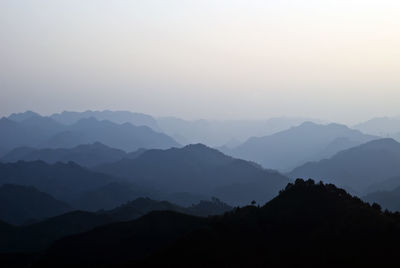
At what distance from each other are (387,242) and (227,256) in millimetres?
25450

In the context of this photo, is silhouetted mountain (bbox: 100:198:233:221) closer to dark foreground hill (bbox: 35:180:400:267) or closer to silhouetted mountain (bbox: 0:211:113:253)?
silhouetted mountain (bbox: 0:211:113:253)

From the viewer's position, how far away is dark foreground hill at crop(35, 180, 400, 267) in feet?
243

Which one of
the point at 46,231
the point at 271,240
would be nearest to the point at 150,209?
the point at 46,231

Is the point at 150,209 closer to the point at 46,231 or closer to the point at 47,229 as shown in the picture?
the point at 47,229

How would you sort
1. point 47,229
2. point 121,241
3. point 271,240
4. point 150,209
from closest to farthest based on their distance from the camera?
point 271,240
point 121,241
point 47,229
point 150,209

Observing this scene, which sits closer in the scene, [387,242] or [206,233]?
[387,242]

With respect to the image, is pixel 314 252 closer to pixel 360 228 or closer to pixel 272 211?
pixel 360 228

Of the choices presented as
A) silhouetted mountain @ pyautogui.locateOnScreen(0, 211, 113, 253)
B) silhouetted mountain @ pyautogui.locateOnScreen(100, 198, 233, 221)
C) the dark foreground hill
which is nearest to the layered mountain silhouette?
silhouetted mountain @ pyautogui.locateOnScreen(0, 211, 113, 253)

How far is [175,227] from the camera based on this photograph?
11338 cm

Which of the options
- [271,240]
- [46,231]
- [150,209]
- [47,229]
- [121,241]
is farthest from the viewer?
[150,209]

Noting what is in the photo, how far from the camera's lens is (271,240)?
8425cm

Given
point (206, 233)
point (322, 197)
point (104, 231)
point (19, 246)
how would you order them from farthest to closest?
point (19, 246) → point (104, 231) → point (322, 197) → point (206, 233)

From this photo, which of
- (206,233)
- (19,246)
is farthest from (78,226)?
(206,233)

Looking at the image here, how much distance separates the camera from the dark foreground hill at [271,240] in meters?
74.1
